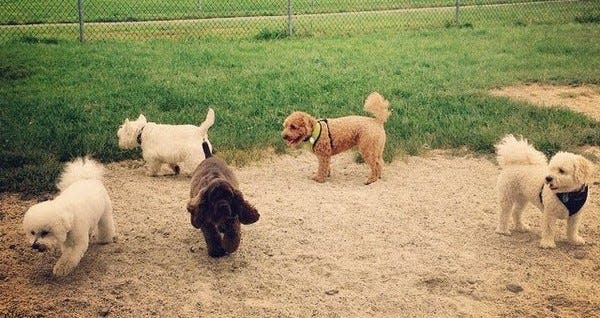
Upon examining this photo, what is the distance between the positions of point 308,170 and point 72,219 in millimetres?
2887

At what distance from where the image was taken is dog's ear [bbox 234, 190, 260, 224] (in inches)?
169

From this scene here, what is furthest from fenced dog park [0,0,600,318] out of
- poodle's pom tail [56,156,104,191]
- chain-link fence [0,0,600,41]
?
chain-link fence [0,0,600,41]

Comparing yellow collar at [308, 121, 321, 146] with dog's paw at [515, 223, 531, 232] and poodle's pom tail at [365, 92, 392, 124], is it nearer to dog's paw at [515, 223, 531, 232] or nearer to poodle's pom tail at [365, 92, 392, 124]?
poodle's pom tail at [365, 92, 392, 124]

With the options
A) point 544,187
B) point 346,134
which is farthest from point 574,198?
point 346,134

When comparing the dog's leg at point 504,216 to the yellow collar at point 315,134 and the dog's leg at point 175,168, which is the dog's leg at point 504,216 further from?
the dog's leg at point 175,168

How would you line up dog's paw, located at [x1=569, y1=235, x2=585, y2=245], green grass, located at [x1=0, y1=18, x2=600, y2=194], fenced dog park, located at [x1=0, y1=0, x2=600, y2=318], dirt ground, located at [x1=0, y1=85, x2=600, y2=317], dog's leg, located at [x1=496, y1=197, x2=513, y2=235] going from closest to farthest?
1. dirt ground, located at [x1=0, y1=85, x2=600, y2=317]
2. fenced dog park, located at [x1=0, y1=0, x2=600, y2=318]
3. dog's paw, located at [x1=569, y1=235, x2=585, y2=245]
4. dog's leg, located at [x1=496, y1=197, x2=513, y2=235]
5. green grass, located at [x1=0, y1=18, x2=600, y2=194]

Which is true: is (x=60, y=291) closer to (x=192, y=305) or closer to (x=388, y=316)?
(x=192, y=305)

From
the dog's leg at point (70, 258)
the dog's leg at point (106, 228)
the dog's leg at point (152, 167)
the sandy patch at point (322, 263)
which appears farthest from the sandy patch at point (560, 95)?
the dog's leg at point (70, 258)

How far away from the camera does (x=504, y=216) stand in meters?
4.86

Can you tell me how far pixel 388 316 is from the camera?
3766mm

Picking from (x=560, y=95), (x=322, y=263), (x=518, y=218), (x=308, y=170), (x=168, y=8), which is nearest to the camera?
(x=322, y=263)

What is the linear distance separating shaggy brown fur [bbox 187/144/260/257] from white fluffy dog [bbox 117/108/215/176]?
1.28 metres

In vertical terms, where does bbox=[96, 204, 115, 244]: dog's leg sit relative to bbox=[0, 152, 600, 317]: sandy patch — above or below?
above

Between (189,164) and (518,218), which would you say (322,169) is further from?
(518,218)
